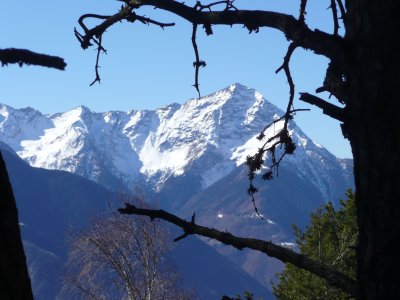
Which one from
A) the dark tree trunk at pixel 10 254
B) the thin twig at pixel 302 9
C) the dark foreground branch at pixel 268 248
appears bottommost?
the dark tree trunk at pixel 10 254

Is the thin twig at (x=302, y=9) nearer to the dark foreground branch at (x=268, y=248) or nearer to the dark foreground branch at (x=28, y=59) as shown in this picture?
the dark foreground branch at (x=268, y=248)

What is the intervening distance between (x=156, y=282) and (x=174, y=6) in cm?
3228

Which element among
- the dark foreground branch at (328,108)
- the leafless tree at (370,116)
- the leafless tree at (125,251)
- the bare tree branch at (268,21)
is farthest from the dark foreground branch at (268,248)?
the leafless tree at (125,251)

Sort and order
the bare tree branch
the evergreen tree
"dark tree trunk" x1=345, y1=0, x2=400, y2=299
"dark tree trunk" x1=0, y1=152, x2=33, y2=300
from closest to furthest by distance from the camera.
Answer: "dark tree trunk" x1=0, y1=152, x2=33, y2=300, "dark tree trunk" x1=345, y1=0, x2=400, y2=299, the bare tree branch, the evergreen tree

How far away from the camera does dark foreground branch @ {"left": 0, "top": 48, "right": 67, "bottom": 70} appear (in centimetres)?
245

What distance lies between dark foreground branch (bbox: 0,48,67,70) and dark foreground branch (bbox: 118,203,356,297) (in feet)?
1.93

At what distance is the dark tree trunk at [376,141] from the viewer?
2.55 metres

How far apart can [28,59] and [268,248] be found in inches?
43.1

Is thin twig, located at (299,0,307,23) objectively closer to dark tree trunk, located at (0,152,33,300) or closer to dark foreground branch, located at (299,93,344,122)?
dark foreground branch, located at (299,93,344,122)

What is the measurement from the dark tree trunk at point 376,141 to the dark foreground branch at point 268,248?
166 millimetres

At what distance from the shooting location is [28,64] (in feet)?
8.11

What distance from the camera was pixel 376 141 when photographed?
8.60 feet

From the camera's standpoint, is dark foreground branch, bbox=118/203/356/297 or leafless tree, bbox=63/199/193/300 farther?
leafless tree, bbox=63/199/193/300

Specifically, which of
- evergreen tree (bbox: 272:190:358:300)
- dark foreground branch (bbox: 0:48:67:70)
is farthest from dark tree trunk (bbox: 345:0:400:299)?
evergreen tree (bbox: 272:190:358:300)
